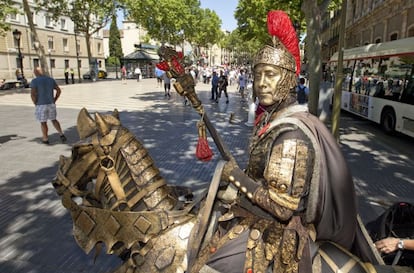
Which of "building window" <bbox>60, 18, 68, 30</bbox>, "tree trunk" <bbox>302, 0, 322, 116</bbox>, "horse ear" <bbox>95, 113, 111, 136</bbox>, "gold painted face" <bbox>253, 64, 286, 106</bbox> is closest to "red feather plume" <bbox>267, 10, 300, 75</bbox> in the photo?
"gold painted face" <bbox>253, 64, 286, 106</bbox>

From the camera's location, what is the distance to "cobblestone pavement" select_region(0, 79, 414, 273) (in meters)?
4.20

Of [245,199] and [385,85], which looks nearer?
[245,199]

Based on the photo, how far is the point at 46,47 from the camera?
148ft

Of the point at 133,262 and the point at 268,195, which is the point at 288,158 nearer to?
the point at 268,195

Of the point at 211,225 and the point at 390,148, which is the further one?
the point at 390,148

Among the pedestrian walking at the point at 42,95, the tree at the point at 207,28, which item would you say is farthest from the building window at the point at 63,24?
the pedestrian walking at the point at 42,95

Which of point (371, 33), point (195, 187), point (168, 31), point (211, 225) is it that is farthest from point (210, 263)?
point (168, 31)

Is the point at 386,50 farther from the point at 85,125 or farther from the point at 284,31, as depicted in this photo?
the point at 85,125

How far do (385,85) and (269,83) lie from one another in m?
12.7

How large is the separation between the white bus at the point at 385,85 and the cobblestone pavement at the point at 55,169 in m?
0.94

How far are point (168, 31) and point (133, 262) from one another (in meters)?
54.1

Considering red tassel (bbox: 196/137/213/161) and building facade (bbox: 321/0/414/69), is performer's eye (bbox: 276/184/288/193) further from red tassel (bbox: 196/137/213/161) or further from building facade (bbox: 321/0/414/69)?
building facade (bbox: 321/0/414/69)

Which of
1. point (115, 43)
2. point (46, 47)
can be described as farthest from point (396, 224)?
point (115, 43)

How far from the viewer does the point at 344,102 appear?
55.2 feet
